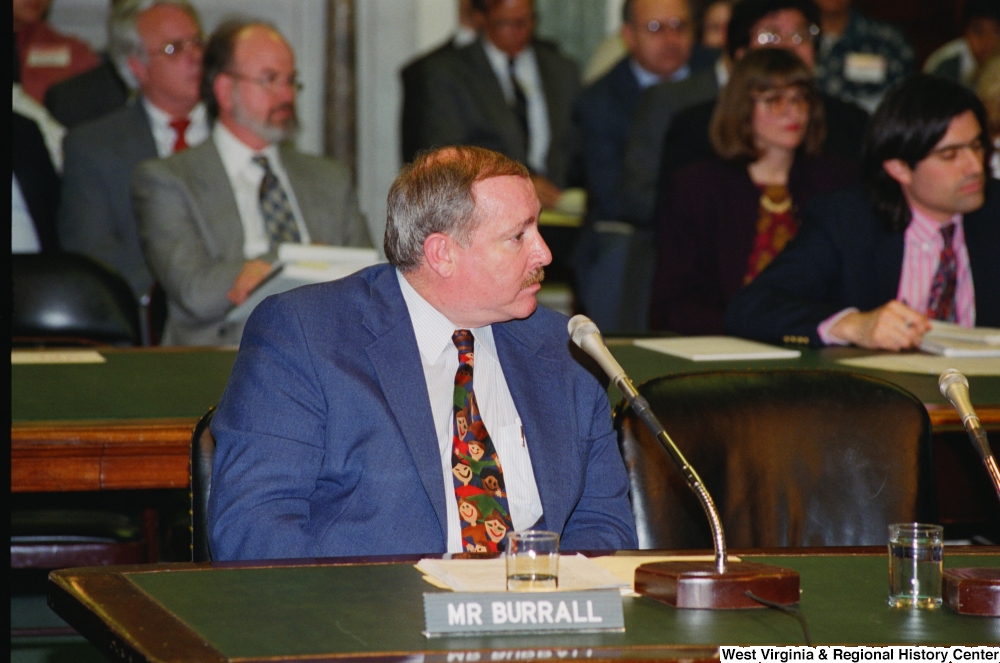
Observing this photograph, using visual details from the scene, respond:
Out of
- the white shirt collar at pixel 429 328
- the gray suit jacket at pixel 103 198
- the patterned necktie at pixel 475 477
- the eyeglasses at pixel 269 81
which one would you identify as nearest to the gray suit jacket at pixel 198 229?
the eyeglasses at pixel 269 81

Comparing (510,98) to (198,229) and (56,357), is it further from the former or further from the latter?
(56,357)

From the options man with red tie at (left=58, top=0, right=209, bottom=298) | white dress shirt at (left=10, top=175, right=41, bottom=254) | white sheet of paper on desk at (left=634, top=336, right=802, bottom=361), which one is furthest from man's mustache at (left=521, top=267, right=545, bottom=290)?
white dress shirt at (left=10, top=175, right=41, bottom=254)

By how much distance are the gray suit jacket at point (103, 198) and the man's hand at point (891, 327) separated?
2.52 m

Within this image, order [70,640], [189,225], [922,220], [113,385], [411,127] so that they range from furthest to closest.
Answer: [411,127], [189,225], [922,220], [70,640], [113,385]

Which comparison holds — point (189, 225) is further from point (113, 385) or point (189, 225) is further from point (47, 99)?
point (47, 99)

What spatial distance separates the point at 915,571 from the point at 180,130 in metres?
4.05

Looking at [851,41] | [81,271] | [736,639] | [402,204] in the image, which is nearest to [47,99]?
[81,271]

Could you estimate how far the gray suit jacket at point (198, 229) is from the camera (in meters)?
4.22

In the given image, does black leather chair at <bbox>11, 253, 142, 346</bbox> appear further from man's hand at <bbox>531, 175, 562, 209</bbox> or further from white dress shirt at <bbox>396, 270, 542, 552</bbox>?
man's hand at <bbox>531, 175, 562, 209</bbox>

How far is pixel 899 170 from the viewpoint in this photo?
370 centimetres

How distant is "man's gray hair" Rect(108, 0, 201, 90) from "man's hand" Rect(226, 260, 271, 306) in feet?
4.65

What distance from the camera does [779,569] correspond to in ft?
5.47

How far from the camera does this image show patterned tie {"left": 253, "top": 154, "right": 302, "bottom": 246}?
4539mm

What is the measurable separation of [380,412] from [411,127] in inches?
166
